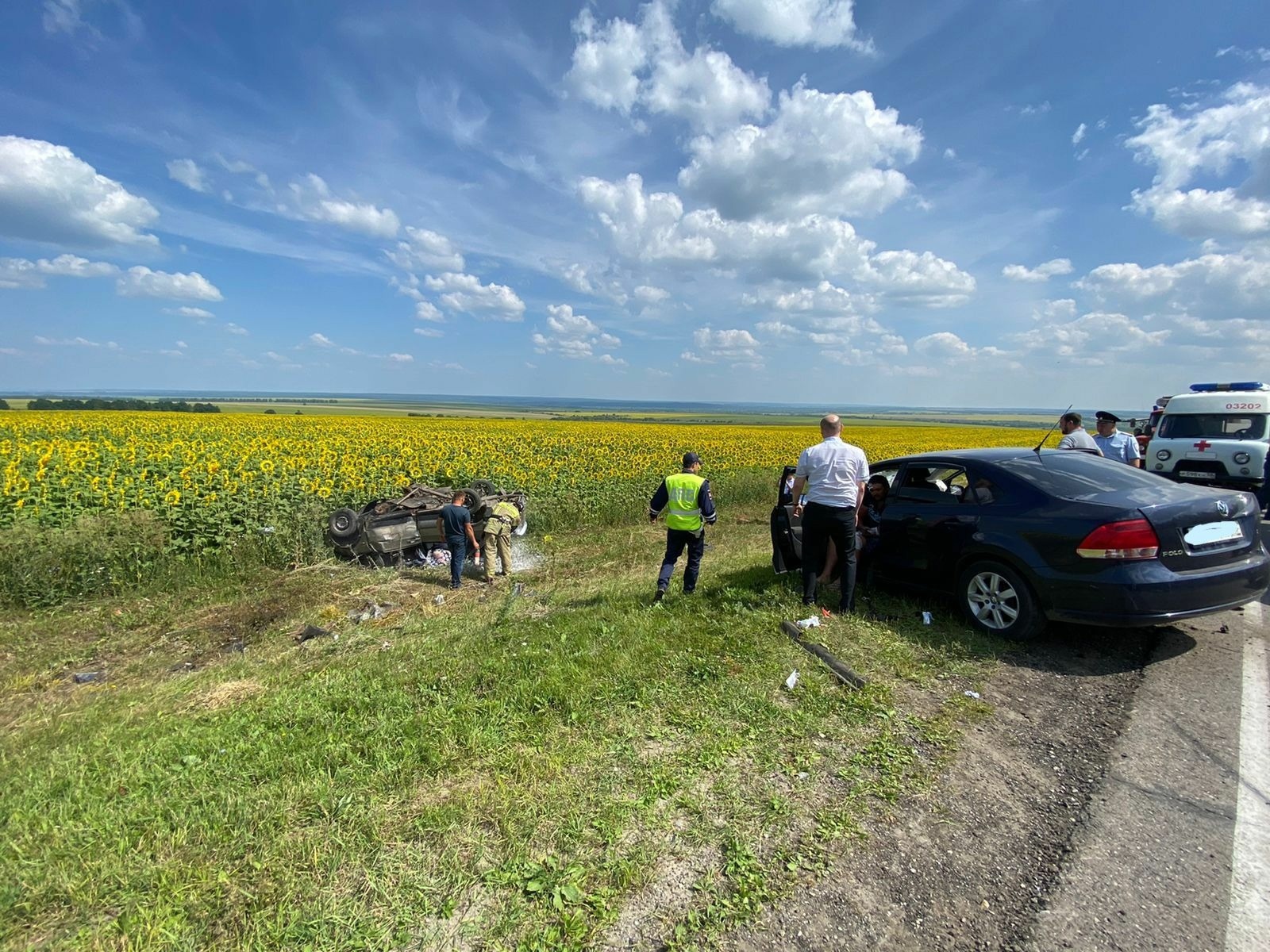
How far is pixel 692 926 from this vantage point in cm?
→ 206

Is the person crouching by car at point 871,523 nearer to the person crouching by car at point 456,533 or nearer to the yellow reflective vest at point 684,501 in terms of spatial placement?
the yellow reflective vest at point 684,501

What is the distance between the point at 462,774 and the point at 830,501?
367 centimetres

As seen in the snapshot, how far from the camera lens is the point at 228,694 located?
13.9 feet

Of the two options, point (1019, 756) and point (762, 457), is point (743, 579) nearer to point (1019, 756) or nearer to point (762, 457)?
point (1019, 756)

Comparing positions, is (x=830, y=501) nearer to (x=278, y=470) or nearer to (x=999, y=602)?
(x=999, y=602)

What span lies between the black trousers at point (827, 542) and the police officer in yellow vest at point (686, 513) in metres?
1.00

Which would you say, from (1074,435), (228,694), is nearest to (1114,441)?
(1074,435)

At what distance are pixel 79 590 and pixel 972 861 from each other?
872 centimetres

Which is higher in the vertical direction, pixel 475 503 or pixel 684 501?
pixel 684 501

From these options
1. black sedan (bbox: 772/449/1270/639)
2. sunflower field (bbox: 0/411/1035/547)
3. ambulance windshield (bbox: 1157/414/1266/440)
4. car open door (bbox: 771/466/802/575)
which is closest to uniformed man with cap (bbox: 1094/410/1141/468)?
black sedan (bbox: 772/449/1270/639)

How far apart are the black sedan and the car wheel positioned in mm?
7171

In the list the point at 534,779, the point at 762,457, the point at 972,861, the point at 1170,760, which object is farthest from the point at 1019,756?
the point at 762,457

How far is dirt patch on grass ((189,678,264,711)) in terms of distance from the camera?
407 cm

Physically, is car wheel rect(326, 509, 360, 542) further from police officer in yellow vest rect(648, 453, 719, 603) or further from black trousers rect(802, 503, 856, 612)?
black trousers rect(802, 503, 856, 612)
